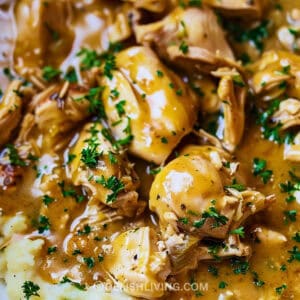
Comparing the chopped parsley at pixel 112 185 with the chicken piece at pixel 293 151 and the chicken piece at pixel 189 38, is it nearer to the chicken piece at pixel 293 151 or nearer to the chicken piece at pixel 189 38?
the chicken piece at pixel 189 38

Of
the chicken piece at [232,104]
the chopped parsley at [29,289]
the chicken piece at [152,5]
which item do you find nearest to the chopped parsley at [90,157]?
the chopped parsley at [29,289]

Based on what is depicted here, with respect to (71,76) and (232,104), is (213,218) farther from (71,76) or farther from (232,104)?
(71,76)

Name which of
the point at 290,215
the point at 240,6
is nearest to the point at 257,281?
the point at 290,215

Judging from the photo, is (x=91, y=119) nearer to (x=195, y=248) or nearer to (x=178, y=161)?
(x=178, y=161)

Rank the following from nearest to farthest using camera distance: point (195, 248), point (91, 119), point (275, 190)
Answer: point (195, 248)
point (275, 190)
point (91, 119)

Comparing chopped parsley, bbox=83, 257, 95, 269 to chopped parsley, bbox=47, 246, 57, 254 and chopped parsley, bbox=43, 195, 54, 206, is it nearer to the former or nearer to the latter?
chopped parsley, bbox=47, 246, 57, 254

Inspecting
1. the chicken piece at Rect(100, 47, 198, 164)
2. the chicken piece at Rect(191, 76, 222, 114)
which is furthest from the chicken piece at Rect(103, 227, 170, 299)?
the chicken piece at Rect(191, 76, 222, 114)

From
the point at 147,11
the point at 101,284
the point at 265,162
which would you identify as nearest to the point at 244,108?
the point at 265,162
